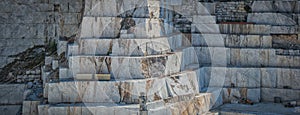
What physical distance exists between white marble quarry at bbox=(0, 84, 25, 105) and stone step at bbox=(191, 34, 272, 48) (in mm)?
5734

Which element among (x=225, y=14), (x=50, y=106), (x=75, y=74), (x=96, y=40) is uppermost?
(x=225, y=14)

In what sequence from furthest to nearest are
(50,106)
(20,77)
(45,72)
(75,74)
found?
(20,77) < (45,72) < (75,74) < (50,106)

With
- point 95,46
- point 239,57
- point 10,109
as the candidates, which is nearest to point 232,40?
point 239,57

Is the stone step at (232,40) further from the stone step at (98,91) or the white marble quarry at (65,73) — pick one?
the white marble quarry at (65,73)

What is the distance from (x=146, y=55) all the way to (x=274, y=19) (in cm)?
546

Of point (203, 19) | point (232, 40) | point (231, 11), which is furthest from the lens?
point (231, 11)

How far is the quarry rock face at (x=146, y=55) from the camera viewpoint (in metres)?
9.47

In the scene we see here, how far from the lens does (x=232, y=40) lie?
12797 mm

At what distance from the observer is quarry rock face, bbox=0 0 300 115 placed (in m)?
9.47

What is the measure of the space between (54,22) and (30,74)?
210 centimetres

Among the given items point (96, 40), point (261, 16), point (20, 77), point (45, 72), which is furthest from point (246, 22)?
point (20, 77)

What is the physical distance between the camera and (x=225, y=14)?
1386 centimetres

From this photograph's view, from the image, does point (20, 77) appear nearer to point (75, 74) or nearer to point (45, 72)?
point (45, 72)

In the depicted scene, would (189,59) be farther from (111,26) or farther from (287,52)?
(287,52)
